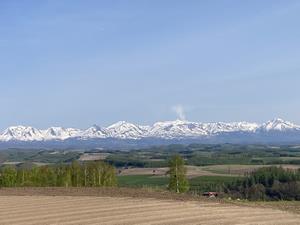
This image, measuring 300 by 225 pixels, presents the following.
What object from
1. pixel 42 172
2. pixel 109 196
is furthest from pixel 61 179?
pixel 109 196

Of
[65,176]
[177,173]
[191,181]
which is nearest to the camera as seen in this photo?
[177,173]

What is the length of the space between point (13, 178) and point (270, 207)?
4207 centimetres

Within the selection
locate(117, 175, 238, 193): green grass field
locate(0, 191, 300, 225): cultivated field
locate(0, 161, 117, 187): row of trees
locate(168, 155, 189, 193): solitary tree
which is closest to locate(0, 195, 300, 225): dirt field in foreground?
locate(0, 191, 300, 225): cultivated field

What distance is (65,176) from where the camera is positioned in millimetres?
65875

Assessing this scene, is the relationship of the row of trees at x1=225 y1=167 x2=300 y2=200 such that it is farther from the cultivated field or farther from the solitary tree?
the cultivated field

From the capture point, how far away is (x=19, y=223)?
2625cm

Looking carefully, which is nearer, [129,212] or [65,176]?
[129,212]

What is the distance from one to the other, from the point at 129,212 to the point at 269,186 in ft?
210

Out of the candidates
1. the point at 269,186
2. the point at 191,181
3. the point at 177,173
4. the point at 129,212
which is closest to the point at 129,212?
the point at 129,212

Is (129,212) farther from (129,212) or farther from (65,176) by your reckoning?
(65,176)

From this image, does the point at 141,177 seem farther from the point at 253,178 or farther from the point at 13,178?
the point at 13,178

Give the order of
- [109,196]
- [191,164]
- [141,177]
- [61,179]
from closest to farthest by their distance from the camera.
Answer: [109,196] → [61,179] → [141,177] → [191,164]

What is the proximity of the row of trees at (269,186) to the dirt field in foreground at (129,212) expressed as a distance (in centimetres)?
4267

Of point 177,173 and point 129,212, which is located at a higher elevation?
point 177,173
